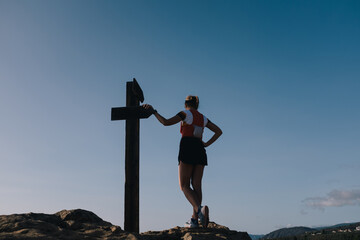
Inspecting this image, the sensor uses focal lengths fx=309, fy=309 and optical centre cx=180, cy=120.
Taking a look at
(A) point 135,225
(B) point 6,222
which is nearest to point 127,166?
(A) point 135,225

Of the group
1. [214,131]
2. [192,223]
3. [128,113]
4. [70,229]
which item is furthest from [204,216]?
[128,113]

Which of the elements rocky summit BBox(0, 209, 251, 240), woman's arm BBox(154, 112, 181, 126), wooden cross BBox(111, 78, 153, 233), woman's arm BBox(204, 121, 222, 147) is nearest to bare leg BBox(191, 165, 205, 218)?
woman's arm BBox(204, 121, 222, 147)

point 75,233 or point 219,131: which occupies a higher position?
point 219,131

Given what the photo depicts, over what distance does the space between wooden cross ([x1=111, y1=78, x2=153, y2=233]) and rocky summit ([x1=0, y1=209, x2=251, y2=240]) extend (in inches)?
33.9

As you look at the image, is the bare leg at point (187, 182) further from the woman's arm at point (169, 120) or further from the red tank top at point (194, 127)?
the woman's arm at point (169, 120)

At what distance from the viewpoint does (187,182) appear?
6051 mm

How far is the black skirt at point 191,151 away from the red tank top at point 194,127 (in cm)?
10

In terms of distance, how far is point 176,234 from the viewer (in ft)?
16.8

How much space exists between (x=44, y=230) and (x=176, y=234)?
204 cm

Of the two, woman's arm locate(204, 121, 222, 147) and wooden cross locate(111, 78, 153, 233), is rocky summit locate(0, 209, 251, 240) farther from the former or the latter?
woman's arm locate(204, 121, 222, 147)

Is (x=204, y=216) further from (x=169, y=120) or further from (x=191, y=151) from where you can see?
(x=169, y=120)

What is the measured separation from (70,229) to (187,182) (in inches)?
91.0

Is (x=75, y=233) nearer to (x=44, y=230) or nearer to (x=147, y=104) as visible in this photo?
(x=44, y=230)

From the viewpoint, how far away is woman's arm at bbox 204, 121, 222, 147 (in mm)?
6578
